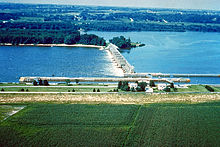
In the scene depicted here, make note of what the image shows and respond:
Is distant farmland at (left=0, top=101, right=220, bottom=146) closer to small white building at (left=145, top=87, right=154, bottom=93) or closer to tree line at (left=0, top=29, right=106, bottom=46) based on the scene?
small white building at (left=145, top=87, right=154, bottom=93)

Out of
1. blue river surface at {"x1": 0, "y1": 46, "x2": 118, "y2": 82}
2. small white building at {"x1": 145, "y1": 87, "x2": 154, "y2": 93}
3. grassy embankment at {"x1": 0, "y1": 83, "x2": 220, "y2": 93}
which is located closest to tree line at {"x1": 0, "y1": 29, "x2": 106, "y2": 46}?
blue river surface at {"x1": 0, "y1": 46, "x2": 118, "y2": 82}

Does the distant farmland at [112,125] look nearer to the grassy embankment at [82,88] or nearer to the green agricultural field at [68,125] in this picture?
the green agricultural field at [68,125]

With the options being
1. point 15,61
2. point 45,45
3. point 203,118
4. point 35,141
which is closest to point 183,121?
point 203,118

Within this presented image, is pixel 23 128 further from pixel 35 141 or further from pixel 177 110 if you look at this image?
pixel 177 110

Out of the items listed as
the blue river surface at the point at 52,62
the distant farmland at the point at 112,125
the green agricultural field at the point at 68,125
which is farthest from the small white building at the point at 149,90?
the blue river surface at the point at 52,62

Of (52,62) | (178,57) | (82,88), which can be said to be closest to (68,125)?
(82,88)

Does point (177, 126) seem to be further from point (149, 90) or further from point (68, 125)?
point (149, 90)
